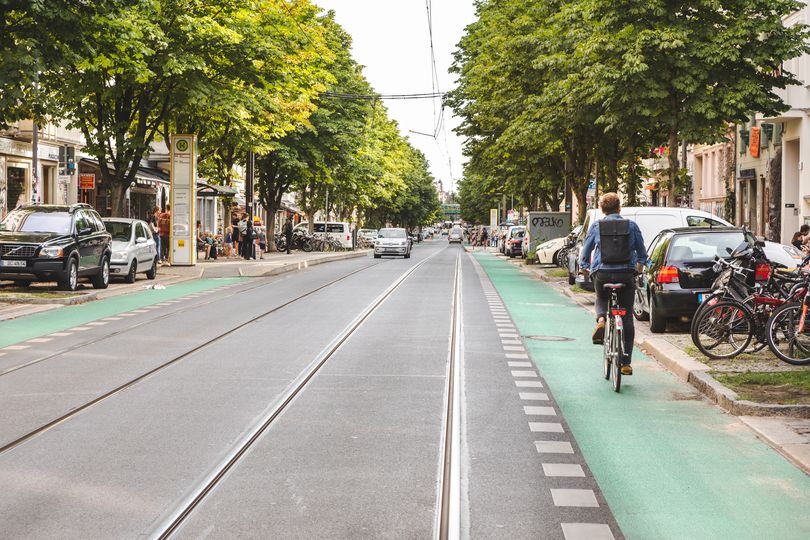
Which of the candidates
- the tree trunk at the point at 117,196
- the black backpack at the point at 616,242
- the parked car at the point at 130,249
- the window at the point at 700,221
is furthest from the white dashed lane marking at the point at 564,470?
the tree trunk at the point at 117,196

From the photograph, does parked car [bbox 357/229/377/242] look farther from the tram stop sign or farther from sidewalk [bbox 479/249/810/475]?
sidewalk [bbox 479/249/810/475]

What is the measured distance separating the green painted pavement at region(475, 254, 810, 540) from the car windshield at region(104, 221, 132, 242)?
1774 centimetres

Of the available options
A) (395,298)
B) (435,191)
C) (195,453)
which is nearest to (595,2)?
(395,298)

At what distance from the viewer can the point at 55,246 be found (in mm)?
22391

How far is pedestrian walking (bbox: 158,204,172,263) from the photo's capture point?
37531mm

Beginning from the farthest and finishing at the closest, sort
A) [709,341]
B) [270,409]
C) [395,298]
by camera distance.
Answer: [395,298]
[709,341]
[270,409]

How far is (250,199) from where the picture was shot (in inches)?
1692

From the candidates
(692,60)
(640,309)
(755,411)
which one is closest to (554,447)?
(755,411)

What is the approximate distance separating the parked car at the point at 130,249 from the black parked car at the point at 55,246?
72.1 inches

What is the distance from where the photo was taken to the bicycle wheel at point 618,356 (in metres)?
10.2

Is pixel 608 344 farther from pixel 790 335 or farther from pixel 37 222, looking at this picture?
pixel 37 222

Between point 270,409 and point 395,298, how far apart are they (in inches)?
570

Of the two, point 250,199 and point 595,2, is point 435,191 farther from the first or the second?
point 595,2

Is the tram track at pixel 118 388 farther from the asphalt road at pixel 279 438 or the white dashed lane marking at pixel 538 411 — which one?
the white dashed lane marking at pixel 538 411
